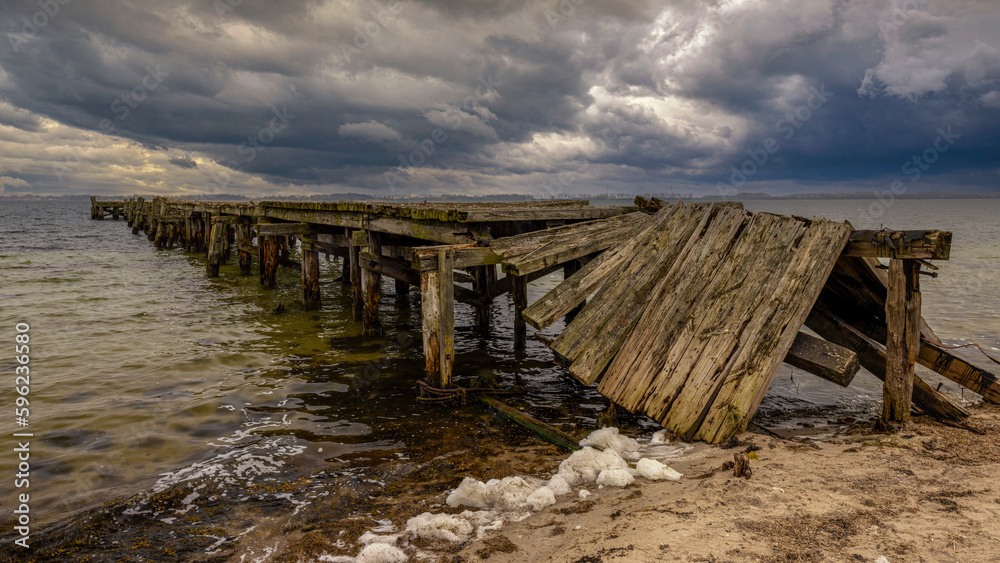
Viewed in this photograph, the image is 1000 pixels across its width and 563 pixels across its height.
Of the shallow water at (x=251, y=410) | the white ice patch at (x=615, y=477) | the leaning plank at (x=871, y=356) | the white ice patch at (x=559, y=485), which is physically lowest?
the shallow water at (x=251, y=410)

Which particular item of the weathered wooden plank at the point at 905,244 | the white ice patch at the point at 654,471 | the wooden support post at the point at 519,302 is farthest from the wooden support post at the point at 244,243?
the weathered wooden plank at the point at 905,244

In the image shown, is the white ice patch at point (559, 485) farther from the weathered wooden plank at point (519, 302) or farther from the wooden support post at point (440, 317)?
the weathered wooden plank at point (519, 302)

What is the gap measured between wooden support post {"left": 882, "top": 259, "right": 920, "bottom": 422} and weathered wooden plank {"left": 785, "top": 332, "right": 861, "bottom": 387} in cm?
42

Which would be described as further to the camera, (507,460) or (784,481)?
(507,460)

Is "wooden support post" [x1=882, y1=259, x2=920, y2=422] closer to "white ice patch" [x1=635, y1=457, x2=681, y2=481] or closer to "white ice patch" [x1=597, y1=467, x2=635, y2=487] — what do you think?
"white ice patch" [x1=635, y1=457, x2=681, y2=481]

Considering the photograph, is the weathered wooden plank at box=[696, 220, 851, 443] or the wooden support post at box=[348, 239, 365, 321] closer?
the weathered wooden plank at box=[696, 220, 851, 443]

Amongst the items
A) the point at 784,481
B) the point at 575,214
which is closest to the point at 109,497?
the point at 784,481

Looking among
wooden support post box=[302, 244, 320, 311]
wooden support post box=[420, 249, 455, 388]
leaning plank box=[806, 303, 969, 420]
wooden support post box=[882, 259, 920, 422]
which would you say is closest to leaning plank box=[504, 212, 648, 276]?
wooden support post box=[420, 249, 455, 388]

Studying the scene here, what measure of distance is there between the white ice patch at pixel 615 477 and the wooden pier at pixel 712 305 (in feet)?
3.04

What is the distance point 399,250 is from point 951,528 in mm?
8923

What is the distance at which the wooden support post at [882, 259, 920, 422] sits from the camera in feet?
16.0

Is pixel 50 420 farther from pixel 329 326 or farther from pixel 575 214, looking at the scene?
pixel 575 214

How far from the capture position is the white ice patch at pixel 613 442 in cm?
496

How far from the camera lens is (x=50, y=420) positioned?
6469 mm
